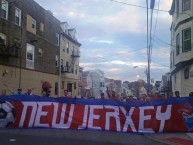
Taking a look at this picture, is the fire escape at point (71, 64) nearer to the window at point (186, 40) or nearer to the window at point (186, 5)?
the window at point (186, 40)

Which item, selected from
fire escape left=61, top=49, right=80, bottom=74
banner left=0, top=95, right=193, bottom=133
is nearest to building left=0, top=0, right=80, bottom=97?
fire escape left=61, top=49, right=80, bottom=74

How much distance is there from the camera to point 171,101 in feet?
45.2

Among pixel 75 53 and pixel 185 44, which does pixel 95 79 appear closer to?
pixel 75 53

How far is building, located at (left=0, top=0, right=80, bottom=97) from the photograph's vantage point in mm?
28188

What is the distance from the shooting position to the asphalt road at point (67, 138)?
11.0m

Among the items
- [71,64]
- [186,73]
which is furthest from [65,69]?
[186,73]

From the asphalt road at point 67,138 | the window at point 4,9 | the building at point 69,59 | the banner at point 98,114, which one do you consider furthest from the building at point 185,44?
the building at point 69,59

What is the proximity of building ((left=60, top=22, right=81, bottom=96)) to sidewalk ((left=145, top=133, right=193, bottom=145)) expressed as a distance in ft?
96.6

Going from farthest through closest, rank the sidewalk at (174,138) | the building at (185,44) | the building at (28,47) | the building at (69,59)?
the building at (69,59) < the building at (28,47) < the building at (185,44) < the sidewalk at (174,138)

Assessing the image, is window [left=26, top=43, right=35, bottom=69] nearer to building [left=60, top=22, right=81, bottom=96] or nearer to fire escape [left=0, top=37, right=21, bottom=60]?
fire escape [left=0, top=37, right=21, bottom=60]

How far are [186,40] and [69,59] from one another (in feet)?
89.4

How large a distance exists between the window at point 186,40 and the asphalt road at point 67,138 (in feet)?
38.2

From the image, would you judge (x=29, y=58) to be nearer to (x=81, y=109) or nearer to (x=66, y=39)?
(x=66, y=39)

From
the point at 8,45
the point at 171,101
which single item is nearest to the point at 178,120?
the point at 171,101
